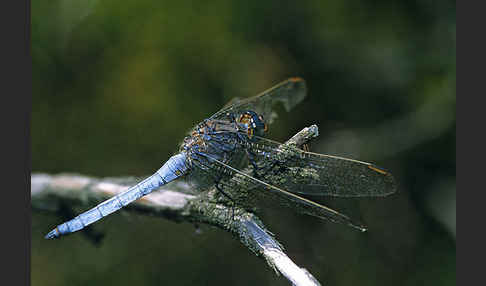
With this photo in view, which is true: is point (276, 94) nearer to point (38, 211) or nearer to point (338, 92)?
point (338, 92)

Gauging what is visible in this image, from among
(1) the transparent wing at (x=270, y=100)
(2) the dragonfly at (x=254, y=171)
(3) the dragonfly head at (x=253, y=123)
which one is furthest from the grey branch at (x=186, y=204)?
(1) the transparent wing at (x=270, y=100)

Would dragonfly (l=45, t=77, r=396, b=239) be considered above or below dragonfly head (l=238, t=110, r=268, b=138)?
below

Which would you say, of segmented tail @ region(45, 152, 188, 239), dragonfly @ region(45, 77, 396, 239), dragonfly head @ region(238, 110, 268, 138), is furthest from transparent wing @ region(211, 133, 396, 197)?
segmented tail @ region(45, 152, 188, 239)

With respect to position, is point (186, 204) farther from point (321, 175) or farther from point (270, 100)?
point (270, 100)

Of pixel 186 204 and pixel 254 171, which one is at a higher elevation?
pixel 254 171

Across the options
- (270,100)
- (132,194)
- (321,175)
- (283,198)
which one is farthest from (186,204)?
(270,100)

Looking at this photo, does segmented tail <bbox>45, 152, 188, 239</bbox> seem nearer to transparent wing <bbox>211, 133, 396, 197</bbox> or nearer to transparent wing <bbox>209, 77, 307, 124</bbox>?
transparent wing <bbox>209, 77, 307, 124</bbox>

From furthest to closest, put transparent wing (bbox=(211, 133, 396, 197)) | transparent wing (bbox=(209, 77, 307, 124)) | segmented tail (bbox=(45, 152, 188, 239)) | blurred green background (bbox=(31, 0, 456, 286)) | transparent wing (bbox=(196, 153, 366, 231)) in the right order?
blurred green background (bbox=(31, 0, 456, 286)) < transparent wing (bbox=(209, 77, 307, 124)) < segmented tail (bbox=(45, 152, 188, 239)) < transparent wing (bbox=(211, 133, 396, 197)) < transparent wing (bbox=(196, 153, 366, 231))
